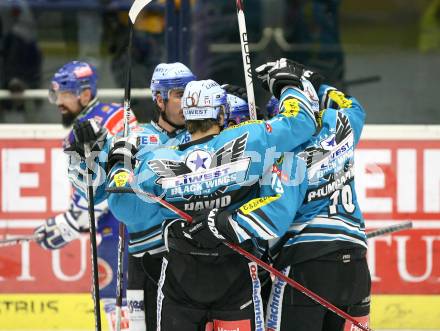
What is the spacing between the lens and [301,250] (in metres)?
4.36

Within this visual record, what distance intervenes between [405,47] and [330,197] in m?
4.61

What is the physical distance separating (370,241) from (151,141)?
210 centimetres

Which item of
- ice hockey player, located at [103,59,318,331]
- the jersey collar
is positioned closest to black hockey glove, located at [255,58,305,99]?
ice hockey player, located at [103,59,318,331]

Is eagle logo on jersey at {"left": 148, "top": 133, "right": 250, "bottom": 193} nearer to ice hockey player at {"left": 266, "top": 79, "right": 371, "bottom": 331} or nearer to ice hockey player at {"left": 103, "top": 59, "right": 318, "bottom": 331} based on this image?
ice hockey player at {"left": 103, "top": 59, "right": 318, "bottom": 331}

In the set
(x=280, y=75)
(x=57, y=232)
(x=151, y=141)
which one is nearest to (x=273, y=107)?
(x=280, y=75)

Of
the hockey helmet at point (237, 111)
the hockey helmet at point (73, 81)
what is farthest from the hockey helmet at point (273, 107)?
the hockey helmet at point (73, 81)

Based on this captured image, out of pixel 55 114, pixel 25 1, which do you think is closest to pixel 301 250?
pixel 55 114

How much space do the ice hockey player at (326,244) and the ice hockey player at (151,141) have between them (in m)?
0.58

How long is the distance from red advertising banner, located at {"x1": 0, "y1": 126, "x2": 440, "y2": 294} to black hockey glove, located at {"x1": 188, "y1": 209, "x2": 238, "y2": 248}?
241 cm

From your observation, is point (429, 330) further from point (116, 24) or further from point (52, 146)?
point (116, 24)

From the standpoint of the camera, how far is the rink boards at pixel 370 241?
20.7 feet

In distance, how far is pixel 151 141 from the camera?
4.60m

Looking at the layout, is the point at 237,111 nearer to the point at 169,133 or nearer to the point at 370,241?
the point at 169,133

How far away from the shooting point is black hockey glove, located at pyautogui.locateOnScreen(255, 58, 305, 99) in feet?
14.0
